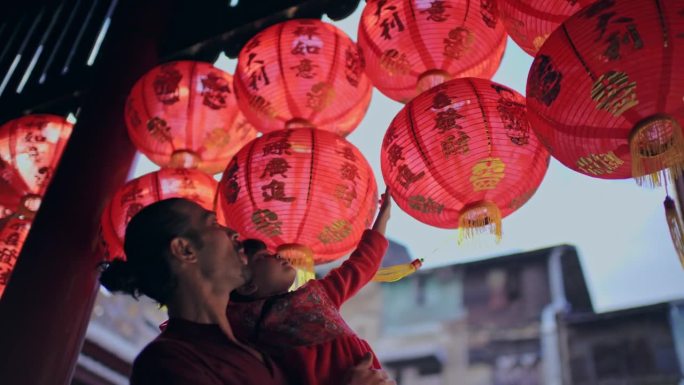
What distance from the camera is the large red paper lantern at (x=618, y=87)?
A: 1.65m

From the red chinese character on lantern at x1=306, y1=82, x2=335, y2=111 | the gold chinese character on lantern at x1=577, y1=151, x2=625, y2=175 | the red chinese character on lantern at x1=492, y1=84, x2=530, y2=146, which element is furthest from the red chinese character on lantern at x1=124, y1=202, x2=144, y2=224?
the gold chinese character on lantern at x1=577, y1=151, x2=625, y2=175

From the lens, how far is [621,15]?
1.69 metres

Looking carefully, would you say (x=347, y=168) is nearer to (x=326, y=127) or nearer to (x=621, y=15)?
(x=326, y=127)

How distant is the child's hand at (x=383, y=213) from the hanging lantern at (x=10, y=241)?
2.14 metres

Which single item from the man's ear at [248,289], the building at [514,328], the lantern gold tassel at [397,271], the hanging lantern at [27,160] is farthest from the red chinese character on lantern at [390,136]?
the building at [514,328]

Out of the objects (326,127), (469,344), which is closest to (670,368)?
(469,344)

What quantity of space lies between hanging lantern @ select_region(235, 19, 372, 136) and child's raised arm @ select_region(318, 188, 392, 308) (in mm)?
713

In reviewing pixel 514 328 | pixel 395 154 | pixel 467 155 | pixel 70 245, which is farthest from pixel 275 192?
pixel 514 328

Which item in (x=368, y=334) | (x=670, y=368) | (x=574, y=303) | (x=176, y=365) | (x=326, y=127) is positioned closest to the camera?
(x=176, y=365)

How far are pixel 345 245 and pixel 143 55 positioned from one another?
217cm

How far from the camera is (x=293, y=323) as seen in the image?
60.2 inches

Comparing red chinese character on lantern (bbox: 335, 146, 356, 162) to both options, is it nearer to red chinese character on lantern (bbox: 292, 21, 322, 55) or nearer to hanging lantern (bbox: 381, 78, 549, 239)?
hanging lantern (bbox: 381, 78, 549, 239)

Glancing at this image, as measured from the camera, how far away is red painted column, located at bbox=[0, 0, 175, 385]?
2816mm

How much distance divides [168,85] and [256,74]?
494 millimetres
